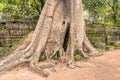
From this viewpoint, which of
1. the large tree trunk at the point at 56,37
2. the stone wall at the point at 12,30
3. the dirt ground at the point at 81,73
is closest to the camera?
the dirt ground at the point at 81,73

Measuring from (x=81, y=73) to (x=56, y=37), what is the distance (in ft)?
5.84

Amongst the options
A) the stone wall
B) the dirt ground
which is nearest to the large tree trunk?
the dirt ground

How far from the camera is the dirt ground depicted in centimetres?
598

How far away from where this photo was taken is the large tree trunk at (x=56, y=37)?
6.98m

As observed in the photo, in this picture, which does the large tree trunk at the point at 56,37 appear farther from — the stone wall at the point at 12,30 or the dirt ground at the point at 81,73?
the stone wall at the point at 12,30

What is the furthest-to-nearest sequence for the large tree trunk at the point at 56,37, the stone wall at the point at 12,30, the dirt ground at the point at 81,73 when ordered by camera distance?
the stone wall at the point at 12,30 → the large tree trunk at the point at 56,37 → the dirt ground at the point at 81,73

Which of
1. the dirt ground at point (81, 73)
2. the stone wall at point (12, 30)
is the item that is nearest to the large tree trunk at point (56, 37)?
the dirt ground at point (81, 73)

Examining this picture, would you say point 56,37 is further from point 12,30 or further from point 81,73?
point 12,30

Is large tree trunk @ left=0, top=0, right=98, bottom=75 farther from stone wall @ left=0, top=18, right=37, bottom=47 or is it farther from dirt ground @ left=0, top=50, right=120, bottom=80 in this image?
stone wall @ left=0, top=18, right=37, bottom=47

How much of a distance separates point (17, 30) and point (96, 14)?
5484 millimetres

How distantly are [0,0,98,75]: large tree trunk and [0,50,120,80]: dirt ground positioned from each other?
301mm

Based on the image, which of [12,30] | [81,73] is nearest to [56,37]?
[81,73]

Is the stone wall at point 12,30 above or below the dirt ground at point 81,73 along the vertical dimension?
above

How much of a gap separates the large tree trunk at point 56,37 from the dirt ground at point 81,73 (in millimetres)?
301
